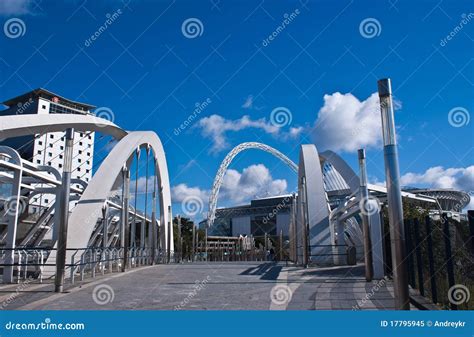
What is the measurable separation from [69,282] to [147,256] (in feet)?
44.8

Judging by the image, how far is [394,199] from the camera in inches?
206

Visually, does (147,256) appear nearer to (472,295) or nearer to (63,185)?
(63,185)

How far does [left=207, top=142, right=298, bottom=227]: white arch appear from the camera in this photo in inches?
2835

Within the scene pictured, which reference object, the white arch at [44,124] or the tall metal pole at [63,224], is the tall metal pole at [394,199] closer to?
the tall metal pole at [63,224]

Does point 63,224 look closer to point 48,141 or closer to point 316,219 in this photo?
point 316,219

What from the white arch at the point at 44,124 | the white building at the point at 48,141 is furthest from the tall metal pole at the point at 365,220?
the white building at the point at 48,141

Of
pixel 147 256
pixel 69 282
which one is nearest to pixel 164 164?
pixel 147 256

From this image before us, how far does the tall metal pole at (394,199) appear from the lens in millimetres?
5023

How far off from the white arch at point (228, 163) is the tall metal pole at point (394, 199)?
65003 millimetres

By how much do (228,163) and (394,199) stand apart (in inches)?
2868

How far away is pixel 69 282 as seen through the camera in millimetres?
12508

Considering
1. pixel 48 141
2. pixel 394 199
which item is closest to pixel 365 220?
pixel 394 199

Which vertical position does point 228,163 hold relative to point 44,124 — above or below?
above

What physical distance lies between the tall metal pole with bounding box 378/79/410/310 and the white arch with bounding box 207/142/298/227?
6500 cm
